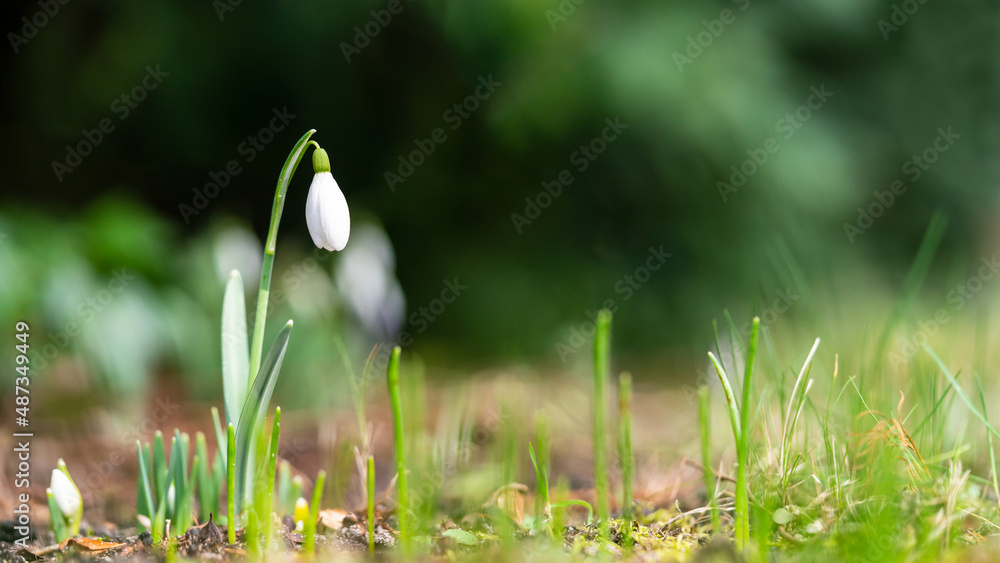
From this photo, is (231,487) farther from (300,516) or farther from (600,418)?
(600,418)

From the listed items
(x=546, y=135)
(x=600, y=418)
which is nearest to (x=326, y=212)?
(x=600, y=418)

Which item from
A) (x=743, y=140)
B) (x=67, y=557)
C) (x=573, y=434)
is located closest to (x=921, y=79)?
(x=743, y=140)

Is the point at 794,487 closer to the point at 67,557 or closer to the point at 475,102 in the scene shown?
the point at 67,557

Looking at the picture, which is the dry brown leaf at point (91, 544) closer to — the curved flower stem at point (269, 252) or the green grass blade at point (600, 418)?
the curved flower stem at point (269, 252)

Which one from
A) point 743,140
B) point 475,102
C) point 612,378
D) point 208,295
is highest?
point 475,102

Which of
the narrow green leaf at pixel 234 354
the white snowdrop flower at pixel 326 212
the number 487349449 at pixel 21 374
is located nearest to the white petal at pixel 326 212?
the white snowdrop flower at pixel 326 212
